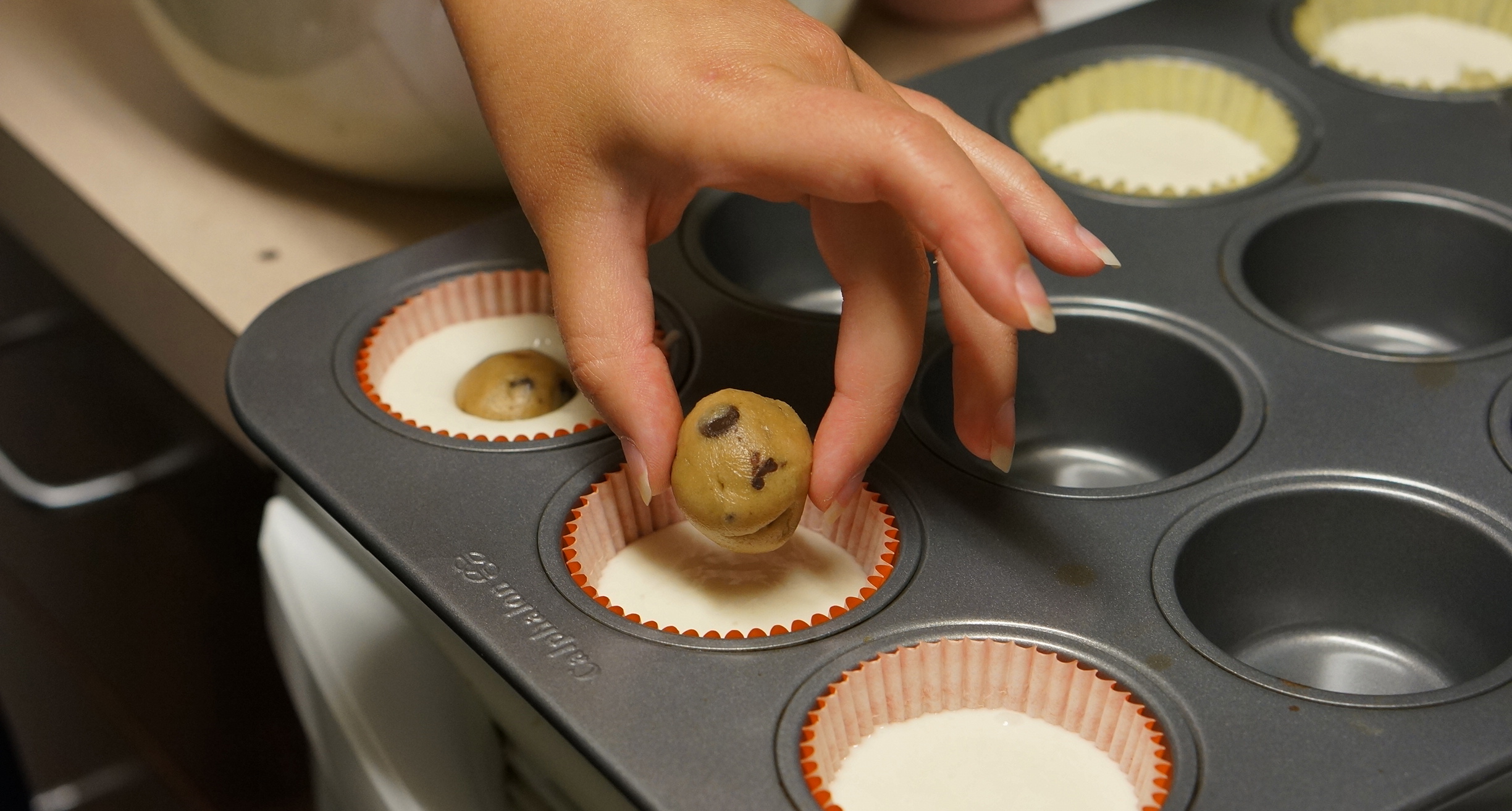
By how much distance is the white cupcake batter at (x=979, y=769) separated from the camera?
2.73 feet

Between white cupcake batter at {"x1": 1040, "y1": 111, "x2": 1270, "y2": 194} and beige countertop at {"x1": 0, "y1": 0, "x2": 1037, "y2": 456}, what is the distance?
243mm

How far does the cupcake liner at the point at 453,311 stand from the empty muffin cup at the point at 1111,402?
1.06 ft

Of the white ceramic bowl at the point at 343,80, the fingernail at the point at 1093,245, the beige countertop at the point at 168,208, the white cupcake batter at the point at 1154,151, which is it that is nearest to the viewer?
the fingernail at the point at 1093,245

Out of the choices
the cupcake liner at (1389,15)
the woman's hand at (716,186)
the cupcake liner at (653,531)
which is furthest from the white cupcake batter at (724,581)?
the cupcake liner at (1389,15)

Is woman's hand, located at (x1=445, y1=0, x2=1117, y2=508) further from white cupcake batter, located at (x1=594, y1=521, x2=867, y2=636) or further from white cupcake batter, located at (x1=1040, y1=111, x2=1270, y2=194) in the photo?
white cupcake batter, located at (x1=1040, y1=111, x2=1270, y2=194)

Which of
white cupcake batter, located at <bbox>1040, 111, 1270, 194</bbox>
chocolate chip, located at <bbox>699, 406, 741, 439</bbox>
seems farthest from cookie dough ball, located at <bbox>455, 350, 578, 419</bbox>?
white cupcake batter, located at <bbox>1040, 111, 1270, 194</bbox>

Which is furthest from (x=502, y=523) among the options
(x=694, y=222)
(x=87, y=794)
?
(x=87, y=794)

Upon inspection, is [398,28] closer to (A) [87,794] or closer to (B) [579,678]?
(B) [579,678]

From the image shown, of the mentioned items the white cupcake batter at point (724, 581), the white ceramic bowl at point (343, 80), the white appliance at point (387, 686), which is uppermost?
the white ceramic bowl at point (343, 80)

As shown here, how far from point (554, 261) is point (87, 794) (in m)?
1.58

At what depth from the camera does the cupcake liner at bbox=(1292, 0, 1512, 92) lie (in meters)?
1.55

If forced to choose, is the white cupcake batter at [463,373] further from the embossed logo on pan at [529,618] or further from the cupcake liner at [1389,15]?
the cupcake liner at [1389,15]

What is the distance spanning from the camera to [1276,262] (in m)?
1.32

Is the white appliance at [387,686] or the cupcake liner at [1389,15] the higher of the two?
the cupcake liner at [1389,15]
